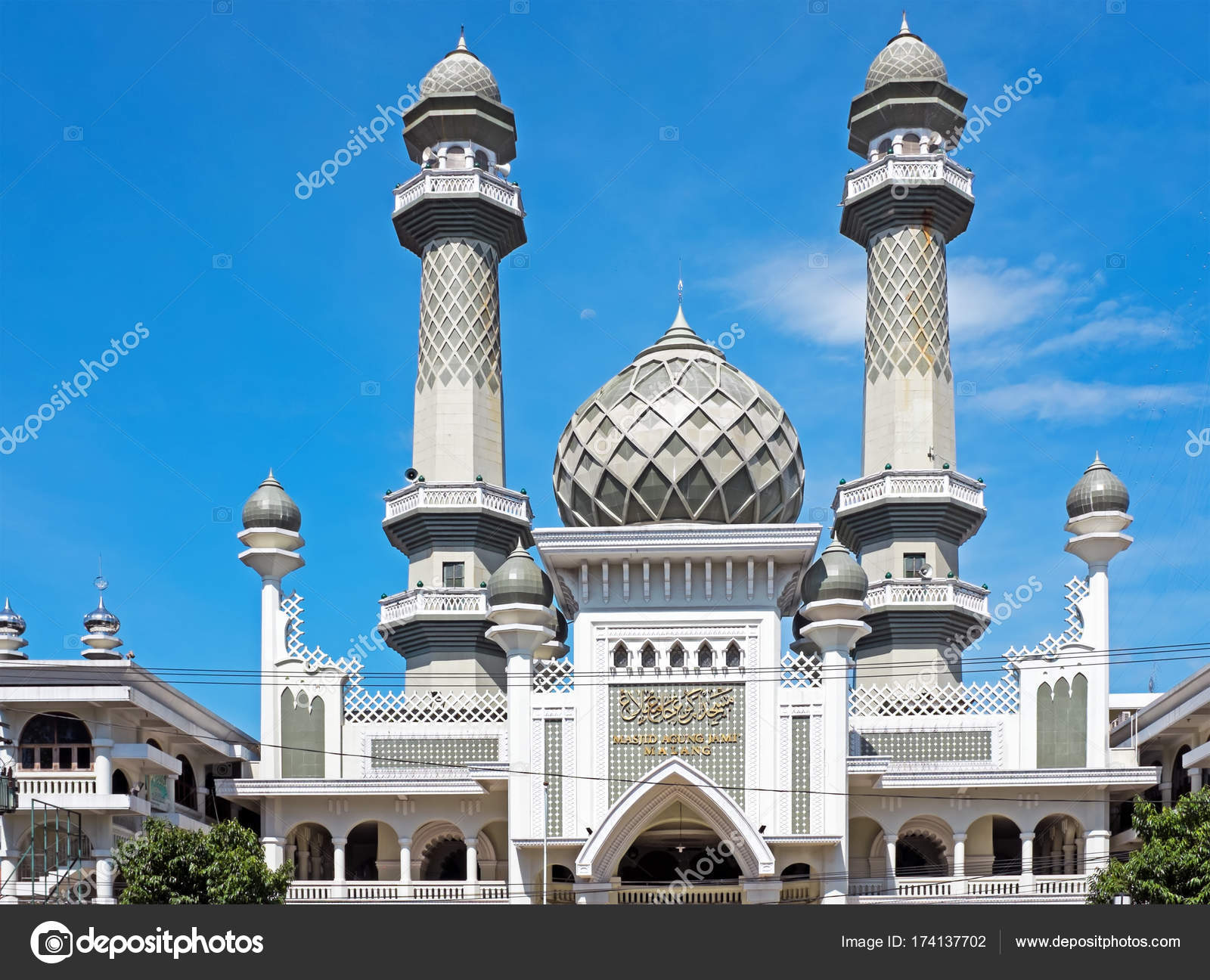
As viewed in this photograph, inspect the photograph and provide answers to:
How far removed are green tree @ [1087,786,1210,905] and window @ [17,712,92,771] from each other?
1772cm

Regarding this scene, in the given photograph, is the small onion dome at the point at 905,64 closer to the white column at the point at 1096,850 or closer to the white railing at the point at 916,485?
the white railing at the point at 916,485

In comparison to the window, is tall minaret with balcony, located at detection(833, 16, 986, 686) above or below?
above

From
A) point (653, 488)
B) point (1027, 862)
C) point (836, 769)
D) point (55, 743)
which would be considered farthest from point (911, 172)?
point (55, 743)

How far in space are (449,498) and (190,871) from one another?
15.0 m

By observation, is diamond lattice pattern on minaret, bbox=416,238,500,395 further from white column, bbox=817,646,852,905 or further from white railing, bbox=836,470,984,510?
white column, bbox=817,646,852,905

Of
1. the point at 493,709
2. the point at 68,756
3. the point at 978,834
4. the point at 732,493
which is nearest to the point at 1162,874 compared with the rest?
the point at 978,834

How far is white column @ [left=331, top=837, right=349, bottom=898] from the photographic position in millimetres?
37219

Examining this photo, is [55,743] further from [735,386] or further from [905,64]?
[905,64]

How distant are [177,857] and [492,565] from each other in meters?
14.9

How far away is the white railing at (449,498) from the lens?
4441 centimetres

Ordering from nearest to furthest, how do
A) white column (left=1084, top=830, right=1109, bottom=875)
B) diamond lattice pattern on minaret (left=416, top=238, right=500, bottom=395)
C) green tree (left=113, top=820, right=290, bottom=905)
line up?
1. green tree (left=113, top=820, right=290, bottom=905)
2. white column (left=1084, top=830, right=1109, bottom=875)
3. diamond lattice pattern on minaret (left=416, top=238, right=500, bottom=395)

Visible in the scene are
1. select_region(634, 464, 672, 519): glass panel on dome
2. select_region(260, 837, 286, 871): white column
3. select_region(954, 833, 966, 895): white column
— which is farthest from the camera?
select_region(260, 837, 286, 871): white column

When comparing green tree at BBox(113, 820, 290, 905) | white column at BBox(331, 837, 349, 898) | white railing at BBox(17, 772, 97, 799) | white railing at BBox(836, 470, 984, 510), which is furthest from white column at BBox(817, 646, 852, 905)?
white railing at BBox(17, 772, 97, 799)
